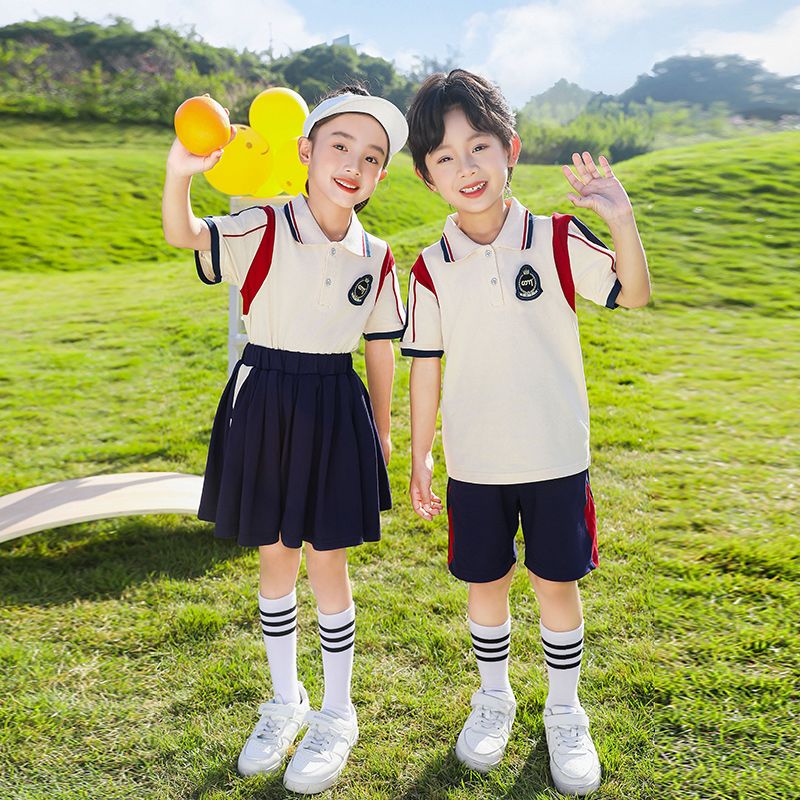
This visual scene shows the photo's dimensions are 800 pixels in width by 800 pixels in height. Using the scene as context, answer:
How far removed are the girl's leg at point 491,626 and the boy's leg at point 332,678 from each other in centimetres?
32

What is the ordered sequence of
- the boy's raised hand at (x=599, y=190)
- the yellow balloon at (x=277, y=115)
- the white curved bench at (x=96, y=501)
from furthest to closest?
the white curved bench at (x=96, y=501) < the yellow balloon at (x=277, y=115) < the boy's raised hand at (x=599, y=190)

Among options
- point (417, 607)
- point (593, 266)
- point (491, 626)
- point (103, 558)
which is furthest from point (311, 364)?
point (103, 558)

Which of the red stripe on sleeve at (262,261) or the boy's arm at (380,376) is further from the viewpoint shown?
the boy's arm at (380,376)

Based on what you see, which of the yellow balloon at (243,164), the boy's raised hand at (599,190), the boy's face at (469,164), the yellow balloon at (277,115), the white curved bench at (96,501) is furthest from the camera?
the white curved bench at (96,501)

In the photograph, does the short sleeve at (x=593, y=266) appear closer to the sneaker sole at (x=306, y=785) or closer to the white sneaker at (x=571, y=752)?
the white sneaker at (x=571, y=752)

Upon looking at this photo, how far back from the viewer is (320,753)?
2.08m

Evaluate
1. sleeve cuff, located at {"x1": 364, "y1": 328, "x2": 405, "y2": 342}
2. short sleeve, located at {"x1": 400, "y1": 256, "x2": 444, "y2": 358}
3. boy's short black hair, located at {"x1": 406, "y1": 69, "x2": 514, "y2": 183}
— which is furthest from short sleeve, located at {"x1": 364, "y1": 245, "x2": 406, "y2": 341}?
boy's short black hair, located at {"x1": 406, "y1": 69, "x2": 514, "y2": 183}

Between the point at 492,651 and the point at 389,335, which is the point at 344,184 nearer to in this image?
the point at 389,335

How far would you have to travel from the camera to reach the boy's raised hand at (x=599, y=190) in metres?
1.78

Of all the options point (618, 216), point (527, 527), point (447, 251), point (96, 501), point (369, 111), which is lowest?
point (96, 501)

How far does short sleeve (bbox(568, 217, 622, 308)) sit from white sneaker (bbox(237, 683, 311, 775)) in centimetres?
131

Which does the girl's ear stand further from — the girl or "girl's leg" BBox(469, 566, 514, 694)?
"girl's leg" BBox(469, 566, 514, 694)

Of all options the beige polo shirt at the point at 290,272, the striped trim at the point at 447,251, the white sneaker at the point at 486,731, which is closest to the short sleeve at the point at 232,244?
the beige polo shirt at the point at 290,272

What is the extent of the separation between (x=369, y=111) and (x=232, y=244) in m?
0.45
